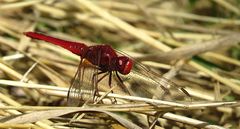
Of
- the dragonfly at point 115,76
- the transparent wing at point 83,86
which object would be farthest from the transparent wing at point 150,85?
the transparent wing at point 83,86

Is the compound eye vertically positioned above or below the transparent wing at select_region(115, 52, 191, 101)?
above

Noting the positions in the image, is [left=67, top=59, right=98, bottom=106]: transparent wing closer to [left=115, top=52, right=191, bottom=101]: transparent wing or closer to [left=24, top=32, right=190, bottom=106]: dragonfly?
[left=24, top=32, right=190, bottom=106]: dragonfly

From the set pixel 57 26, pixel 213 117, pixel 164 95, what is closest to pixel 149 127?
pixel 164 95

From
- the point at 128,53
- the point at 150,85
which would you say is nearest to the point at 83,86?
the point at 150,85

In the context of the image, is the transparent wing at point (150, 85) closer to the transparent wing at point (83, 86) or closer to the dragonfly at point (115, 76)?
the dragonfly at point (115, 76)

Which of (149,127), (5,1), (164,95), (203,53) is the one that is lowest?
(149,127)

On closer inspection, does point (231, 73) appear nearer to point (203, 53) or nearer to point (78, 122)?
point (203, 53)

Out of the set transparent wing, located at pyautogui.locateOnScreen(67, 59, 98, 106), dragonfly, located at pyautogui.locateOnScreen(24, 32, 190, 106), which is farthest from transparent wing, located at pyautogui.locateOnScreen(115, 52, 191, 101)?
transparent wing, located at pyautogui.locateOnScreen(67, 59, 98, 106)
